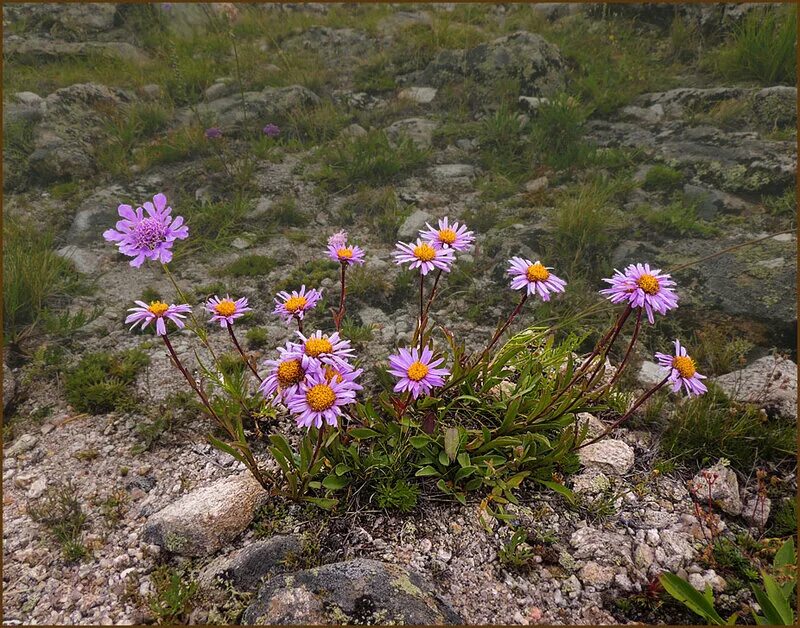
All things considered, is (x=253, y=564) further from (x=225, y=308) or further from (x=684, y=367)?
(x=684, y=367)

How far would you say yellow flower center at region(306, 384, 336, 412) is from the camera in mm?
2133

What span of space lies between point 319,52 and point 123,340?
6.61m

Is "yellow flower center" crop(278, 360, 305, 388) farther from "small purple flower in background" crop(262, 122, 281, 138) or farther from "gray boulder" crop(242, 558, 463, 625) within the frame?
"small purple flower in background" crop(262, 122, 281, 138)

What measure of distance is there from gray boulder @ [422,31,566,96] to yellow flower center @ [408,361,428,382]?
231 inches

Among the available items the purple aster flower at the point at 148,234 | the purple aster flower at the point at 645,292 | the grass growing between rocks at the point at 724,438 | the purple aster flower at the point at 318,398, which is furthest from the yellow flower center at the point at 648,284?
the purple aster flower at the point at 148,234

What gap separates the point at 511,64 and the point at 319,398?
21.7ft

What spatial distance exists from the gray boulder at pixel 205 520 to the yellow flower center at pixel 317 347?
1.10m

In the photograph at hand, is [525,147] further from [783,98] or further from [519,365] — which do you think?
[519,365]

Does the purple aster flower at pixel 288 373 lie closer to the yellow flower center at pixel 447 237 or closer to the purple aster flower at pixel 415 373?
the purple aster flower at pixel 415 373

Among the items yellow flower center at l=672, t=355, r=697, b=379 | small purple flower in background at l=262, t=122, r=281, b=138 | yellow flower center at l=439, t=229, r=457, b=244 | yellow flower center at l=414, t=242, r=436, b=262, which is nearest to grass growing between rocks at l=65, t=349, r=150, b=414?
yellow flower center at l=414, t=242, r=436, b=262

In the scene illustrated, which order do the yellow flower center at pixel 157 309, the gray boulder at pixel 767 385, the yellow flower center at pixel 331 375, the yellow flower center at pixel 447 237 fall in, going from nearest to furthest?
1. the yellow flower center at pixel 331 375
2. the yellow flower center at pixel 157 309
3. the yellow flower center at pixel 447 237
4. the gray boulder at pixel 767 385

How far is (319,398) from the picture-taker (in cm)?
213

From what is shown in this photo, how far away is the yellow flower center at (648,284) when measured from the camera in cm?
235

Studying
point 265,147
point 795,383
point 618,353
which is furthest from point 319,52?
point 795,383
